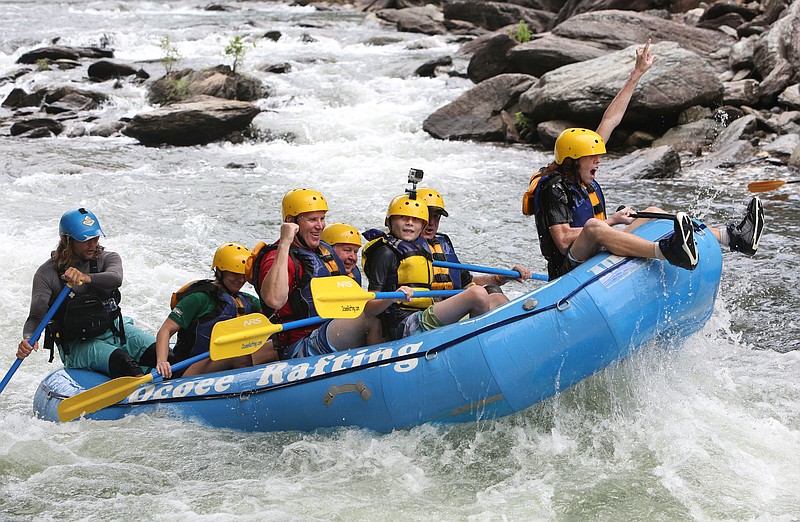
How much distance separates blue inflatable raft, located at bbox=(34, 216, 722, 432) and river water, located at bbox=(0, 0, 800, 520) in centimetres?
16

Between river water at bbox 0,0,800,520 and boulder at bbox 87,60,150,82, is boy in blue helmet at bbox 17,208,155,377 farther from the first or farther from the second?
boulder at bbox 87,60,150,82

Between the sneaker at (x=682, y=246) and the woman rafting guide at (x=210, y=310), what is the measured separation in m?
2.11

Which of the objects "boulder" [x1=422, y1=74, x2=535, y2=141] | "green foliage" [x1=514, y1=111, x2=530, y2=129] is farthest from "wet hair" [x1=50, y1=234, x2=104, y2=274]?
"green foliage" [x1=514, y1=111, x2=530, y2=129]

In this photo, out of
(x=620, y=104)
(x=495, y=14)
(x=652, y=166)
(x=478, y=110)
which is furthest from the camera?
(x=495, y=14)

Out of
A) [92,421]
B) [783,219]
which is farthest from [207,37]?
[92,421]

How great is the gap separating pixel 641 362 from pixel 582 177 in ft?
3.58

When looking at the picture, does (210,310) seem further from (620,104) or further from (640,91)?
(640,91)

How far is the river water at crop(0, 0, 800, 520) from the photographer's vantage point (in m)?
4.21

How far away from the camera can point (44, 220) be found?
957 centimetres

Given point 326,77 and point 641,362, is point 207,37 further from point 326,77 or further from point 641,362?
point 641,362

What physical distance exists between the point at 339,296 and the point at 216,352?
707 mm

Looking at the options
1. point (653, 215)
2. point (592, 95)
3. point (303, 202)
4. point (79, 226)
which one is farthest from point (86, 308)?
point (592, 95)

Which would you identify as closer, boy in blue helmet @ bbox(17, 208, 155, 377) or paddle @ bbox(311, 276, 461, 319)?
paddle @ bbox(311, 276, 461, 319)

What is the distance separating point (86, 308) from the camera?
197 inches
